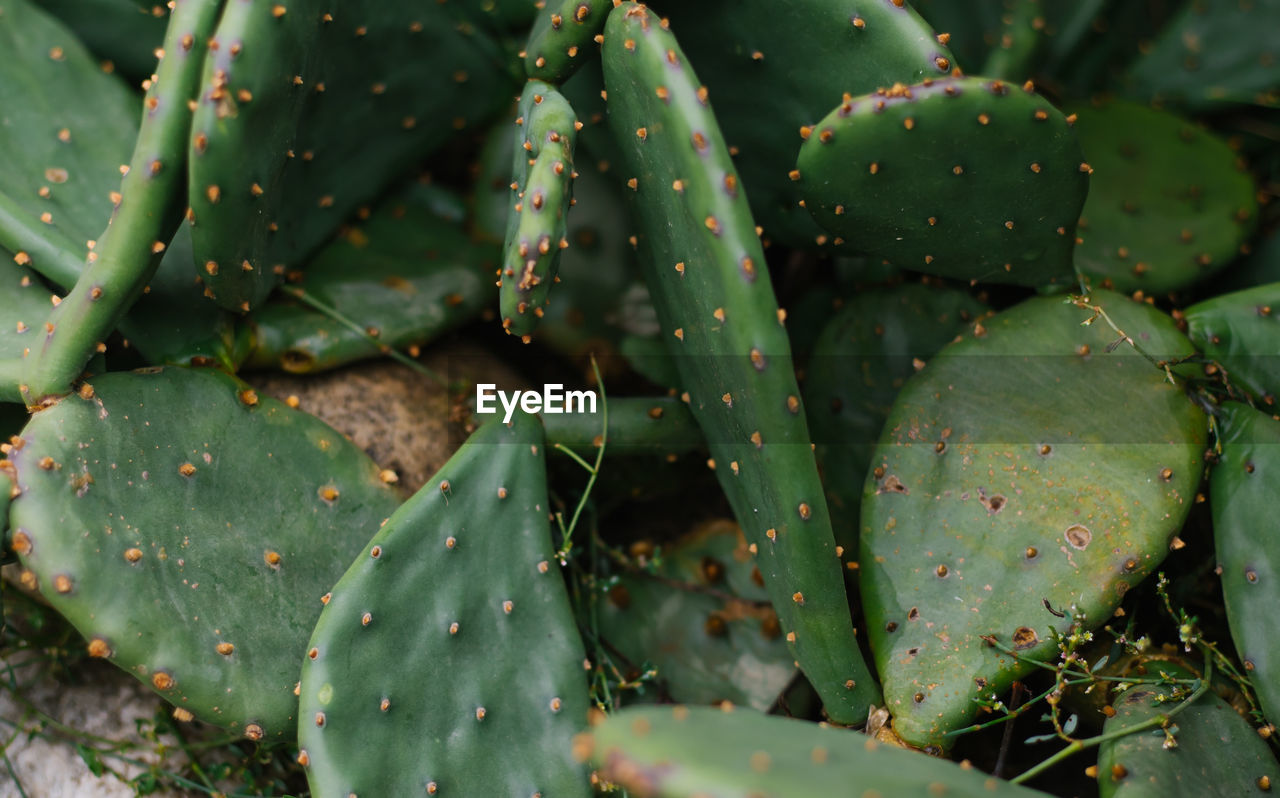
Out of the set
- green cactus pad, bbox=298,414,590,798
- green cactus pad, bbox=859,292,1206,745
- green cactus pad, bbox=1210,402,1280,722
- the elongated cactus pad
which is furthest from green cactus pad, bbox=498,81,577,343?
green cactus pad, bbox=1210,402,1280,722

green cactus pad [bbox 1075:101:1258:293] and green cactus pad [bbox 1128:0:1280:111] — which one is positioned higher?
green cactus pad [bbox 1128:0:1280:111]

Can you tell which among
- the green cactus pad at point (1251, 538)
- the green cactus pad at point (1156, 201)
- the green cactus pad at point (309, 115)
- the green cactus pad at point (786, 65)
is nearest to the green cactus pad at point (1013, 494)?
the green cactus pad at point (1251, 538)

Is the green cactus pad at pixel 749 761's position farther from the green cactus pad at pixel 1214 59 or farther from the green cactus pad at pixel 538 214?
the green cactus pad at pixel 1214 59

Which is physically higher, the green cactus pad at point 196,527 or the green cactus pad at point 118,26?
the green cactus pad at point 118,26

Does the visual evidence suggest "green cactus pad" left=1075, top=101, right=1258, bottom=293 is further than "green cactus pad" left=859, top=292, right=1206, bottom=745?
Yes

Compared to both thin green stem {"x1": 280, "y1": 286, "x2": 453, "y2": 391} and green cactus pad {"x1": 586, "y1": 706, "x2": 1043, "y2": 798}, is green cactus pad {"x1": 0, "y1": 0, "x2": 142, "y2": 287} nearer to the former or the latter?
thin green stem {"x1": 280, "y1": 286, "x2": 453, "y2": 391}

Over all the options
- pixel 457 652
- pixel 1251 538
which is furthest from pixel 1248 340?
pixel 457 652
